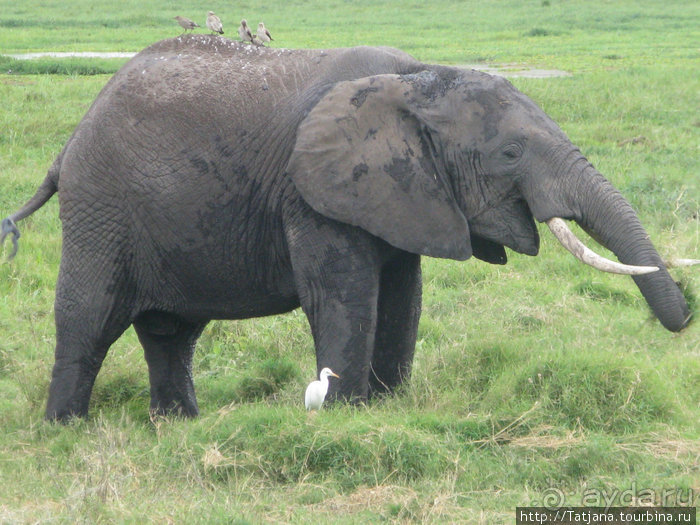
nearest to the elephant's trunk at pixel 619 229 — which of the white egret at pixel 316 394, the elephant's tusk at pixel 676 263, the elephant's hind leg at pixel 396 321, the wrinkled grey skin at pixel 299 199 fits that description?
the wrinkled grey skin at pixel 299 199

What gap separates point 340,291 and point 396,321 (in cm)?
68

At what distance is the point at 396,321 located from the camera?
6062 millimetres

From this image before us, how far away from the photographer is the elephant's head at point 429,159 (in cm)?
538

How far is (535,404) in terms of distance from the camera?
18.2 ft

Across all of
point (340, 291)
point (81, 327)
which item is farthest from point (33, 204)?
point (340, 291)

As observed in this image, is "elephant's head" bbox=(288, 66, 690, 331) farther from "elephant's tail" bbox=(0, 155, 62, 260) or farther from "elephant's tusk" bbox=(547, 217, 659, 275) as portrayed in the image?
"elephant's tail" bbox=(0, 155, 62, 260)

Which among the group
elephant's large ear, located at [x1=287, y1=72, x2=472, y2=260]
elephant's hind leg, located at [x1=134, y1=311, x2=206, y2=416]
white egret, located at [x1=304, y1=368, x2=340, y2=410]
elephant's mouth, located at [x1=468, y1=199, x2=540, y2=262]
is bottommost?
Answer: elephant's hind leg, located at [x1=134, y1=311, x2=206, y2=416]

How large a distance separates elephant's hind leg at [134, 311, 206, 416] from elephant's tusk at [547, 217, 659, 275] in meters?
2.33

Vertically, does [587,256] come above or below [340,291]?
above

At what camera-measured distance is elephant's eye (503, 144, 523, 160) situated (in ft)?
17.5

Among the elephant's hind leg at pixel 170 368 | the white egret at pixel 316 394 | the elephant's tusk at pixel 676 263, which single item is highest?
the elephant's tusk at pixel 676 263

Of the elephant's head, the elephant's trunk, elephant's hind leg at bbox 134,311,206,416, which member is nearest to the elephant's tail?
elephant's hind leg at bbox 134,311,206,416

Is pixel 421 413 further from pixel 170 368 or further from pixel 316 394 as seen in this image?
pixel 170 368

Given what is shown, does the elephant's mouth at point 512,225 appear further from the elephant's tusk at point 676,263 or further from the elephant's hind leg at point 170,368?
the elephant's hind leg at point 170,368
